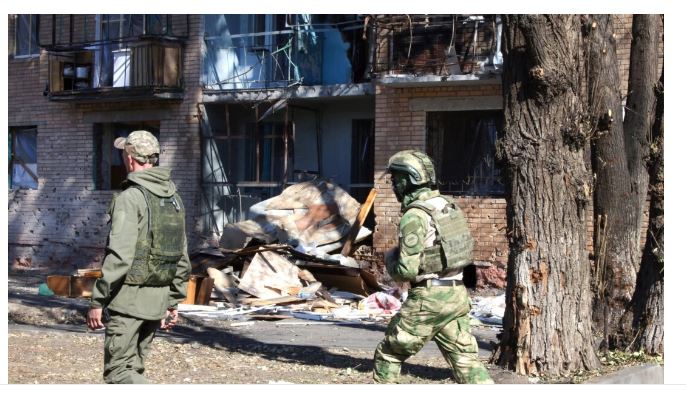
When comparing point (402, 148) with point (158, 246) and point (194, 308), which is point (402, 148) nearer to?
point (194, 308)

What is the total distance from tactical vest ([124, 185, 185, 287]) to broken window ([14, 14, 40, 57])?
1557cm

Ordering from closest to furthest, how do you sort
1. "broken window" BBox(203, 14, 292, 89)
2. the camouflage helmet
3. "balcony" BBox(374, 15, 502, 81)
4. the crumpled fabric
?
the camouflage helmet, the crumpled fabric, "balcony" BBox(374, 15, 502, 81), "broken window" BBox(203, 14, 292, 89)

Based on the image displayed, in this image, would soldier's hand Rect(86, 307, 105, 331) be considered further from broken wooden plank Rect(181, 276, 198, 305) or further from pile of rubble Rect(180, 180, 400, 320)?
Result: broken wooden plank Rect(181, 276, 198, 305)

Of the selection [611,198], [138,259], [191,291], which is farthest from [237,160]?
[138,259]

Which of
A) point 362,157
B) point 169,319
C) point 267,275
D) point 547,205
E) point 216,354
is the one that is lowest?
point 216,354

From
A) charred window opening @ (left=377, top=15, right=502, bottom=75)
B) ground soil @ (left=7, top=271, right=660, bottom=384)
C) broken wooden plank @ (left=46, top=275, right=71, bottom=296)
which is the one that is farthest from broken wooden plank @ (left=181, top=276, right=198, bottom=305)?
charred window opening @ (left=377, top=15, right=502, bottom=75)

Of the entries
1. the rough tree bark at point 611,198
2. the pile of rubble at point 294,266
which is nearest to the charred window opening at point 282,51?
the pile of rubble at point 294,266

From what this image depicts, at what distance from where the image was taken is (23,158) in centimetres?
2053

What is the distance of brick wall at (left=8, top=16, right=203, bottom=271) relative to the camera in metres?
18.4

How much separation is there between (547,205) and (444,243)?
125cm

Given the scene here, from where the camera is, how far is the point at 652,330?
27.3 ft

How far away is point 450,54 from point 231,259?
15.4 ft

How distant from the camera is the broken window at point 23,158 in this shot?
20.4 m

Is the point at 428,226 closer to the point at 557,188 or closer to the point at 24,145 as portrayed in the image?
the point at 557,188
